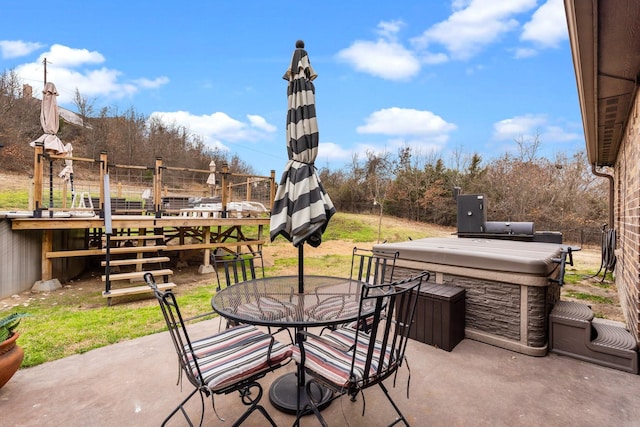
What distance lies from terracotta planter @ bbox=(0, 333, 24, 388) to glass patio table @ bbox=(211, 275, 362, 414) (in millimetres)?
1468

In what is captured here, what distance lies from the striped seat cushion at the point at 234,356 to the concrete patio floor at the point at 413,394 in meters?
0.45

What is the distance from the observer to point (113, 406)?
2.03 metres

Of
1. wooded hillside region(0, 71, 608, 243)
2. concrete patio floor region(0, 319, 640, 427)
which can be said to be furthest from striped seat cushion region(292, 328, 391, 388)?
wooded hillside region(0, 71, 608, 243)

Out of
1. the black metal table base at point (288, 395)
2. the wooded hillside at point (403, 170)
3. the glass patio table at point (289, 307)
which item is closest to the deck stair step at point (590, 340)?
the glass patio table at point (289, 307)

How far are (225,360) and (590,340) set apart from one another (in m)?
3.02

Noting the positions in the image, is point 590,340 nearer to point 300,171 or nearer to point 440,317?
point 440,317

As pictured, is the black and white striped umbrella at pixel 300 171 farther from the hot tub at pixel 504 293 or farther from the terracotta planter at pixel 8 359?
the terracotta planter at pixel 8 359

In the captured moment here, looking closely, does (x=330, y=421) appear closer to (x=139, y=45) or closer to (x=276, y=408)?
(x=276, y=408)

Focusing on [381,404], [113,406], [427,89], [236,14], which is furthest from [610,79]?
[427,89]

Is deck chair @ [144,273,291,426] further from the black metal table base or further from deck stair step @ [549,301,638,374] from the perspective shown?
deck stair step @ [549,301,638,374]

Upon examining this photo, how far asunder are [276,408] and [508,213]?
16259 mm

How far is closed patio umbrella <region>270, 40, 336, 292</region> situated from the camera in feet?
7.43

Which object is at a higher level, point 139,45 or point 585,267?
point 139,45

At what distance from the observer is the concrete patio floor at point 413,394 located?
1.90 meters
